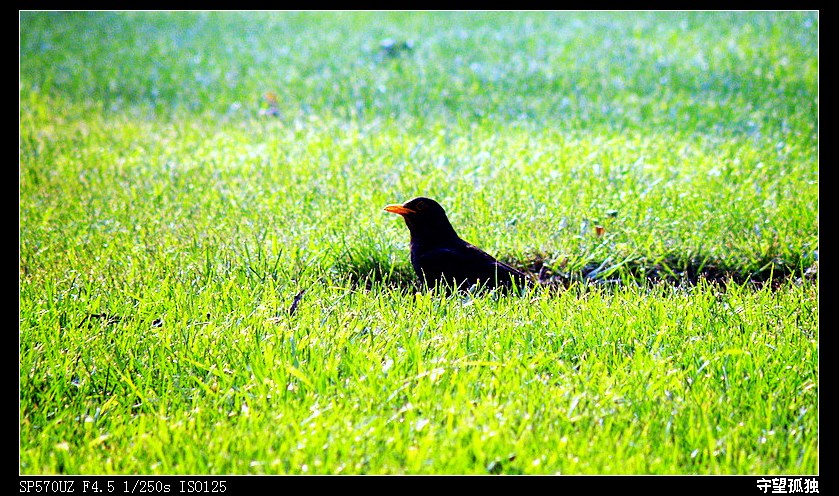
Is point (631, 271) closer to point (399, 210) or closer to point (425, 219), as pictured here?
point (425, 219)

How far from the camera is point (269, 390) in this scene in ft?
11.1

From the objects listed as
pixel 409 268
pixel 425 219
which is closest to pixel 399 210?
pixel 425 219

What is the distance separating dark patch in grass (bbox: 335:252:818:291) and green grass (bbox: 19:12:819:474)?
0.07 feet

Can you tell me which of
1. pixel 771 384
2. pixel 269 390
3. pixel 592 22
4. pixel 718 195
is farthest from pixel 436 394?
pixel 592 22

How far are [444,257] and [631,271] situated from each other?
1.18 meters

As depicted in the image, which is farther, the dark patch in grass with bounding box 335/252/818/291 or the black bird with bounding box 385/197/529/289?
the dark patch in grass with bounding box 335/252/818/291

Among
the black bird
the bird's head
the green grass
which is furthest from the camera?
the bird's head

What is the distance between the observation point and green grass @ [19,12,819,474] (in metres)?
3.09

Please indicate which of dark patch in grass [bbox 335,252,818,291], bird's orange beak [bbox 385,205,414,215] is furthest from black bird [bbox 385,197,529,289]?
dark patch in grass [bbox 335,252,818,291]

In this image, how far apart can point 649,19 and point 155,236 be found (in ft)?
30.3

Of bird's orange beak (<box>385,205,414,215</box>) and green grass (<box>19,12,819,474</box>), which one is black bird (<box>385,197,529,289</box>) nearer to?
bird's orange beak (<box>385,205,414,215</box>)
